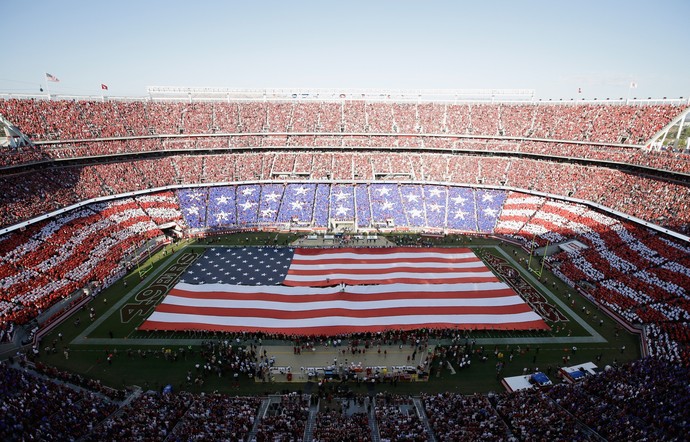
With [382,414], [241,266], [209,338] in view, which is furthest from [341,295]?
[382,414]

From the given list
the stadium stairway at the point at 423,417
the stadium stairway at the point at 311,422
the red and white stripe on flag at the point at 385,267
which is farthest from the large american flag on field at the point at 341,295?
the stadium stairway at the point at 423,417

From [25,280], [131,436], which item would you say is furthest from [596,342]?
[25,280]

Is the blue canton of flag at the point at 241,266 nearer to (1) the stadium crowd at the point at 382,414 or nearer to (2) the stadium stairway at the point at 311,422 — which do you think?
(1) the stadium crowd at the point at 382,414

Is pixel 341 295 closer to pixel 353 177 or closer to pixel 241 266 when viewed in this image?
pixel 241 266

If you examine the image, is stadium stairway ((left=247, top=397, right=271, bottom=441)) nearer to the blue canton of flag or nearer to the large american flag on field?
the large american flag on field

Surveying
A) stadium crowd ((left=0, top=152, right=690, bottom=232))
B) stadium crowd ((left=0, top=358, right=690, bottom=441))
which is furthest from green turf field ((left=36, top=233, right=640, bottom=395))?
stadium crowd ((left=0, top=152, right=690, bottom=232))

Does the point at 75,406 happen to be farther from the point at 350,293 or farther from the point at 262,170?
the point at 262,170
